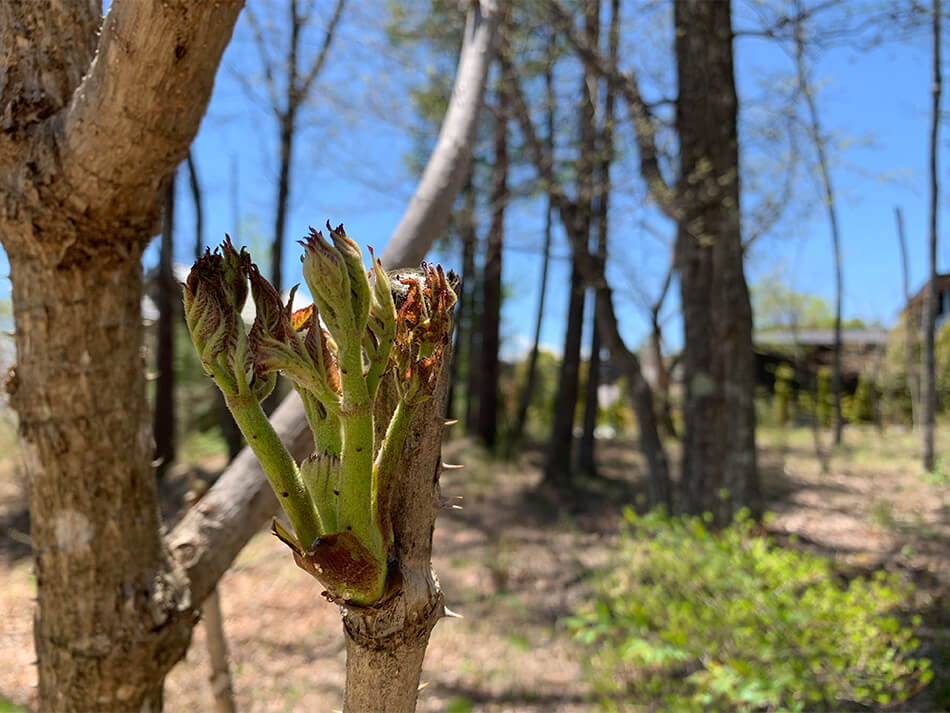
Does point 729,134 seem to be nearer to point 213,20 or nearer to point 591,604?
point 591,604

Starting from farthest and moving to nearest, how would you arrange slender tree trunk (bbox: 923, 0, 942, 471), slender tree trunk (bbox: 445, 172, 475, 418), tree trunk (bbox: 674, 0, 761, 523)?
slender tree trunk (bbox: 923, 0, 942, 471) < slender tree trunk (bbox: 445, 172, 475, 418) < tree trunk (bbox: 674, 0, 761, 523)

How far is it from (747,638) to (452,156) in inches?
107

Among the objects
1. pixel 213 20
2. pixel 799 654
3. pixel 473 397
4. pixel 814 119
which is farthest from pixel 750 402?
pixel 473 397

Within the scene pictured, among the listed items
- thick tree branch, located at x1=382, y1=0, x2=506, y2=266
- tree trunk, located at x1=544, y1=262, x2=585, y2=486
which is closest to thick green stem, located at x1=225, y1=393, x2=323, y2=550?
thick tree branch, located at x1=382, y1=0, x2=506, y2=266

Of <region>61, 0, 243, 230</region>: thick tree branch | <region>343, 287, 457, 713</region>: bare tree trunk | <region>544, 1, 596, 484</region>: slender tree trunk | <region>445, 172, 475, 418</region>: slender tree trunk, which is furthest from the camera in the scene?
<region>544, 1, 596, 484</region>: slender tree trunk

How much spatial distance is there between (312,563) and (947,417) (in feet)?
59.6

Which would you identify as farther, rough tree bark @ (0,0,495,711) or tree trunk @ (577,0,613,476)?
tree trunk @ (577,0,613,476)

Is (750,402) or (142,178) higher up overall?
(142,178)

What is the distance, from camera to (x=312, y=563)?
1.99 feet

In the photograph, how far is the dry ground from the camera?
4398mm

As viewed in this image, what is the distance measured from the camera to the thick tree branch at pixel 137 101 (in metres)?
1.19

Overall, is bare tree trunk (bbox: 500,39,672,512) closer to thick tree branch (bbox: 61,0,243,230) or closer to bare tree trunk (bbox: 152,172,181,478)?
thick tree branch (bbox: 61,0,243,230)

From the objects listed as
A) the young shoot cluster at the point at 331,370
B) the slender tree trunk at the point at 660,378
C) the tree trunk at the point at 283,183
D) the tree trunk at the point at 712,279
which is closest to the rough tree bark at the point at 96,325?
the young shoot cluster at the point at 331,370

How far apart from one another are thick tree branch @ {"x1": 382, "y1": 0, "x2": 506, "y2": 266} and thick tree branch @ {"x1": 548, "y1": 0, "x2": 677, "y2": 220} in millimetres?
3775
